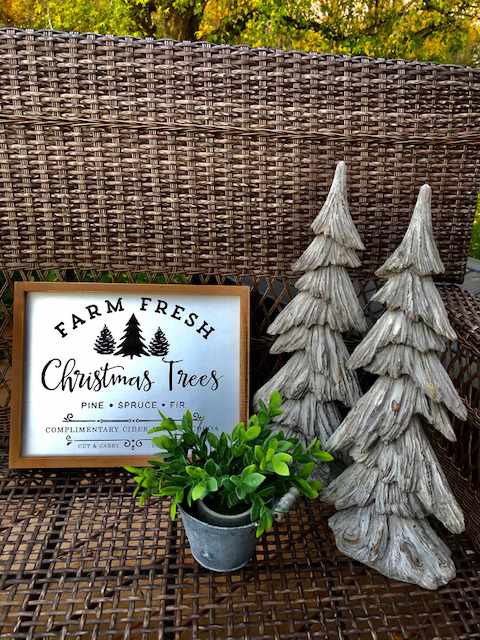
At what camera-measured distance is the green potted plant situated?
0.77m

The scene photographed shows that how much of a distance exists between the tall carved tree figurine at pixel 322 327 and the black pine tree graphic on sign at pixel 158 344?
0.23m

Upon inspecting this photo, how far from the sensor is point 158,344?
1078 mm

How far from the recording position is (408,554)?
0.85 m

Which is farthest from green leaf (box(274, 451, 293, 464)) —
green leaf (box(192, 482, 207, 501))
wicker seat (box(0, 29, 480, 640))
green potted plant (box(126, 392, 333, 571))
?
wicker seat (box(0, 29, 480, 640))

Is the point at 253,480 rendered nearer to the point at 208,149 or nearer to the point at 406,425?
the point at 406,425

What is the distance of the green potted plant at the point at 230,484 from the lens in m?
0.77

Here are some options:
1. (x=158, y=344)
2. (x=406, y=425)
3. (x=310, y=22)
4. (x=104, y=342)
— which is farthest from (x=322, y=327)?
(x=310, y=22)

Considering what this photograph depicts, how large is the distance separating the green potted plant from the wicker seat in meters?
0.08

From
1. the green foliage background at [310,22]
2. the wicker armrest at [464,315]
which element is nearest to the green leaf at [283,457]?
the wicker armrest at [464,315]

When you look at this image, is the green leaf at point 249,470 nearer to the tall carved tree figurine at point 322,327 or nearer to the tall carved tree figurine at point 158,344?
the tall carved tree figurine at point 322,327

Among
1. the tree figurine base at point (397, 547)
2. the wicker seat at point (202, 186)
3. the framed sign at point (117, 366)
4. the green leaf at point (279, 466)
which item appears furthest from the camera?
the framed sign at point (117, 366)

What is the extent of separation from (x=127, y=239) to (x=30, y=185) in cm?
22

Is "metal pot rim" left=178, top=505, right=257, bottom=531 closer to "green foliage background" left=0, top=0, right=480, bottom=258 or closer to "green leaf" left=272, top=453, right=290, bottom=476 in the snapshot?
"green leaf" left=272, top=453, right=290, bottom=476

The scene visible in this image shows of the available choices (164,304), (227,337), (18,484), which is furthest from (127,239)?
(18,484)
